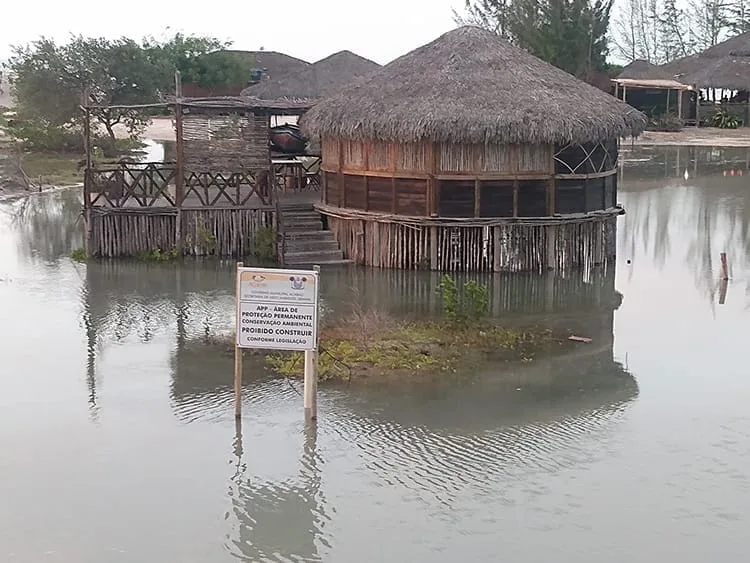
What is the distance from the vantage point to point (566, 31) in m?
50.2

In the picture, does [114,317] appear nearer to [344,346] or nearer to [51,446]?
[344,346]

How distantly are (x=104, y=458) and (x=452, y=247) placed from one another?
1017 centimetres

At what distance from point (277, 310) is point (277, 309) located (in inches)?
0.4

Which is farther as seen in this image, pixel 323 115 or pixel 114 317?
pixel 323 115

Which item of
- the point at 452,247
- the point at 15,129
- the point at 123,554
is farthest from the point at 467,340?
the point at 15,129

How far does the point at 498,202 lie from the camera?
19.3 meters

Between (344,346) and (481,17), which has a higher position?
(481,17)

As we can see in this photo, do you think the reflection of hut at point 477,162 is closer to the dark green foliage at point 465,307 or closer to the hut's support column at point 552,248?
the hut's support column at point 552,248

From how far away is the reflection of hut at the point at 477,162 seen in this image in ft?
61.3

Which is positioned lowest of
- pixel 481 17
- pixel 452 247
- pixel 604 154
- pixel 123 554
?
pixel 123 554

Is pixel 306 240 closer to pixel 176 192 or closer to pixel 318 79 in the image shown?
pixel 176 192

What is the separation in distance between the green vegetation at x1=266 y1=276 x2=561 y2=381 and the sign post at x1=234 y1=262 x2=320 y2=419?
7.93 ft

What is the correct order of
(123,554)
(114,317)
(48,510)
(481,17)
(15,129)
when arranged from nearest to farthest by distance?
(123,554), (48,510), (114,317), (15,129), (481,17)

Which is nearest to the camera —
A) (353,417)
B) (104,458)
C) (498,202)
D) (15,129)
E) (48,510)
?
(48,510)
